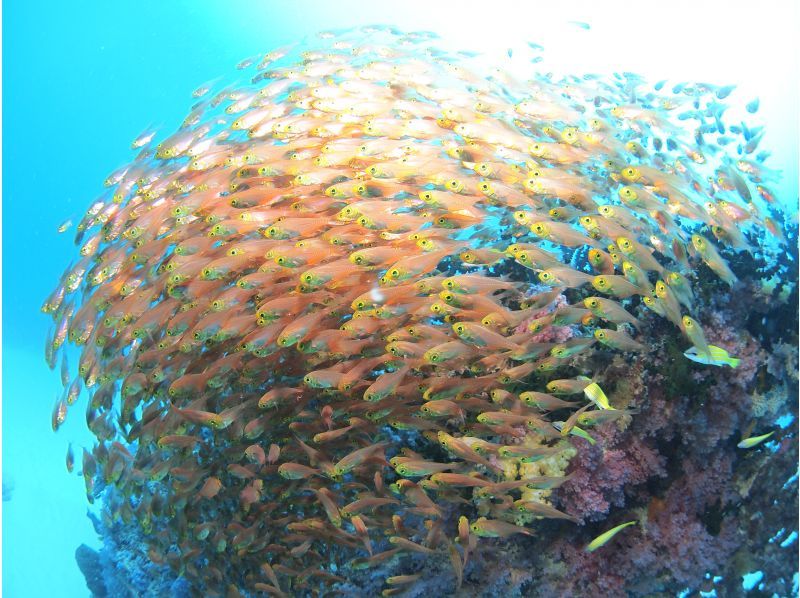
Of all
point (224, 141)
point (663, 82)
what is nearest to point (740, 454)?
point (663, 82)

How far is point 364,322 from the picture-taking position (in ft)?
13.1

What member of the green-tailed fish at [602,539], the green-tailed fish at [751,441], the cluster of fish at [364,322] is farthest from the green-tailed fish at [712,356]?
the green-tailed fish at [602,539]

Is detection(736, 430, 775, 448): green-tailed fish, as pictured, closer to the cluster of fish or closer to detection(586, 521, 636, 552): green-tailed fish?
the cluster of fish

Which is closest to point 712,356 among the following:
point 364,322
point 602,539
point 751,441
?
Answer: point 751,441

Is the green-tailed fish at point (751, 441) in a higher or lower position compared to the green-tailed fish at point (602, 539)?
lower

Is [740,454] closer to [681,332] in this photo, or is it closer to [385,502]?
[681,332]

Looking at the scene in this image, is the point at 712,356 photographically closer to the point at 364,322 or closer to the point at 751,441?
the point at 751,441

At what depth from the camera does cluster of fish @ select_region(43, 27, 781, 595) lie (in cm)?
401

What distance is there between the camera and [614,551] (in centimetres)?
452

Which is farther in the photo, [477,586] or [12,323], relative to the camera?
[12,323]

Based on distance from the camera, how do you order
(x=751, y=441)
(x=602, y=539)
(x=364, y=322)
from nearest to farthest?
1. (x=364, y=322)
2. (x=602, y=539)
3. (x=751, y=441)

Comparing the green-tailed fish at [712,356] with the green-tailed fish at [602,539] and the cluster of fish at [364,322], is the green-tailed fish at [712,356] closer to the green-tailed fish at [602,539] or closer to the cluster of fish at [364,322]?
the cluster of fish at [364,322]

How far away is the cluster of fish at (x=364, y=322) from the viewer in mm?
4012

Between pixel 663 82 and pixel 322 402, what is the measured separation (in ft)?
20.8
